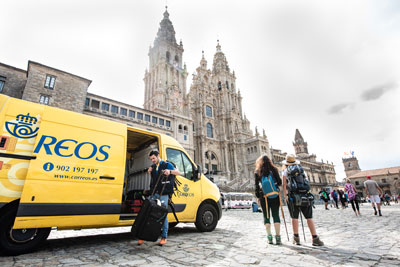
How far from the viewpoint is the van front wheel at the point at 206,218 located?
5797 mm

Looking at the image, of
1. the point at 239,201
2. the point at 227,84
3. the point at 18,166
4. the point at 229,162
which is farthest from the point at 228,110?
the point at 18,166

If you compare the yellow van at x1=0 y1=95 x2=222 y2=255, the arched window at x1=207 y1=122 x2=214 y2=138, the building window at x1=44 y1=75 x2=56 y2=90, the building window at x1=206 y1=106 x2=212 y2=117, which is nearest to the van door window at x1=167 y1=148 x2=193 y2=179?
the yellow van at x1=0 y1=95 x2=222 y2=255

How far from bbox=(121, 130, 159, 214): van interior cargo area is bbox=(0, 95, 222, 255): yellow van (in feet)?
2.77

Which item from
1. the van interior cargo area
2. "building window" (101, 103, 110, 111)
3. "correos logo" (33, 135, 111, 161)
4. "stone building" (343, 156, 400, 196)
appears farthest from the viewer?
"stone building" (343, 156, 400, 196)

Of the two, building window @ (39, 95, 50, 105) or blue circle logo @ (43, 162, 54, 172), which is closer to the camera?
blue circle logo @ (43, 162, 54, 172)

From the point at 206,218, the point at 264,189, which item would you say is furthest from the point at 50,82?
the point at 264,189

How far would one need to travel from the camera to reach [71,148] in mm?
4191

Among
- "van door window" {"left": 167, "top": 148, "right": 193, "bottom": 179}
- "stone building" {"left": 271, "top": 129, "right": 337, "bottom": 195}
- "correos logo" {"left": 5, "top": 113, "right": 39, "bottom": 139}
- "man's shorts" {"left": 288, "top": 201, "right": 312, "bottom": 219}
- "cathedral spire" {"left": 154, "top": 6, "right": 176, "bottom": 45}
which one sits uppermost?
"cathedral spire" {"left": 154, "top": 6, "right": 176, "bottom": 45}

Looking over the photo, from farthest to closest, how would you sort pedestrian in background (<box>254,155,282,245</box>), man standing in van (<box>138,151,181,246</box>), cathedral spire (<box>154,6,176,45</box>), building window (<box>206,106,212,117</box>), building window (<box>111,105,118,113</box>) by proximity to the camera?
building window (<box>206,106,212,117</box>)
cathedral spire (<box>154,6,176,45</box>)
building window (<box>111,105,118,113</box>)
pedestrian in background (<box>254,155,282,245</box>)
man standing in van (<box>138,151,181,246</box>)

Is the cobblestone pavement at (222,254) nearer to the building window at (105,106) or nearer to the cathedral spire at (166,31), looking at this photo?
the building window at (105,106)

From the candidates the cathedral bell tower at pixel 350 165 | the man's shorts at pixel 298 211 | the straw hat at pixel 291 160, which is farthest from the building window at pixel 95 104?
the cathedral bell tower at pixel 350 165

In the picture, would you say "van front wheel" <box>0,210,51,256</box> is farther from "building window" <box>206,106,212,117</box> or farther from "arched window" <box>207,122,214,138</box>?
"building window" <box>206,106,212,117</box>

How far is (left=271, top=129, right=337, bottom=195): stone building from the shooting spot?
206 feet

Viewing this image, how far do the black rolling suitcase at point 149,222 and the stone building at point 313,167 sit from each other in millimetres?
60553
